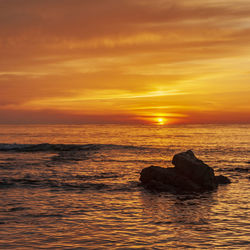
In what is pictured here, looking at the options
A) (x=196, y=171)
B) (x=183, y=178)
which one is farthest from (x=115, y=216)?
(x=196, y=171)

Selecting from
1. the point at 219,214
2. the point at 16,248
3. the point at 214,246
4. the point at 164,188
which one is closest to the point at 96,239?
the point at 16,248

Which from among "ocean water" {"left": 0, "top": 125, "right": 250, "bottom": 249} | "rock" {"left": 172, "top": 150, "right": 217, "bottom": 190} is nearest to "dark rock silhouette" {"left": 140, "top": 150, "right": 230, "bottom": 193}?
"rock" {"left": 172, "top": 150, "right": 217, "bottom": 190}

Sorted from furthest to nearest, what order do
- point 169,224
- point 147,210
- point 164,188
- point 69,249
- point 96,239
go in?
point 164,188
point 147,210
point 169,224
point 96,239
point 69,249

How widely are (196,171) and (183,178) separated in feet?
4.07

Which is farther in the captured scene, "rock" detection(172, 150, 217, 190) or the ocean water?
"rock" detection(172, 150, 217, 190)

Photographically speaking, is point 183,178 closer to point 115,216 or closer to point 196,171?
point 196,171

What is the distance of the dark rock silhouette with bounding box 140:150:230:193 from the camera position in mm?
23484

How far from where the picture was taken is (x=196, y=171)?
80.6 ft

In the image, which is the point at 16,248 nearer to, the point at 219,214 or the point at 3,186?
the point at 219,214

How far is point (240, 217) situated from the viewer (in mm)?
15695

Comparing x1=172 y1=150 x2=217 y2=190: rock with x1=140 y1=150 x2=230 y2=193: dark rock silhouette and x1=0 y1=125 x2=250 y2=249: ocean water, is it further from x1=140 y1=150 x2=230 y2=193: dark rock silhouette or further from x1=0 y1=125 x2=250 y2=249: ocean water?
x1=0 y1=125 x2=250 y2=249: ocean water

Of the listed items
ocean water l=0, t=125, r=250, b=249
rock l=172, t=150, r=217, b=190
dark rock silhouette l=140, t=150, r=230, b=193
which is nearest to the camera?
ocean water l=0, t=125, r=250, b=249

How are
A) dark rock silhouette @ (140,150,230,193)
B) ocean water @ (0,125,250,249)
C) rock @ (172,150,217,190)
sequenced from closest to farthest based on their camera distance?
ocean water @ (0,125,250,249), dark rock silhouette @ (140,150,230,193), rock @ (172,150,217,190)

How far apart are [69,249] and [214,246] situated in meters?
5.32
